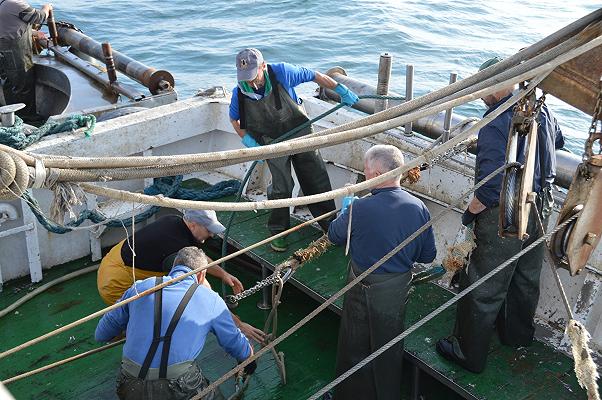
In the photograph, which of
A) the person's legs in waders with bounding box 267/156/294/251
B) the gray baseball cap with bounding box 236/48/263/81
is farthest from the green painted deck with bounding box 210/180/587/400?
the gray baseball cap with bounding box 236/48/263/81

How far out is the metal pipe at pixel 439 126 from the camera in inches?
201

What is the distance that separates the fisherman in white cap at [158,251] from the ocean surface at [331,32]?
25.3 feet

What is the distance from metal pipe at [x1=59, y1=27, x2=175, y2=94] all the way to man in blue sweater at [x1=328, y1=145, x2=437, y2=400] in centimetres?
416

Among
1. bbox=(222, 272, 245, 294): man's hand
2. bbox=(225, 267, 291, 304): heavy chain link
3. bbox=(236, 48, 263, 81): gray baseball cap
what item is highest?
bbox=(236, 48, 263, 81): gray baseball cap

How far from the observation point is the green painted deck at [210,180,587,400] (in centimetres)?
423

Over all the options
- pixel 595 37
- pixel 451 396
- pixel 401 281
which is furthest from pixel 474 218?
pixel 595 37

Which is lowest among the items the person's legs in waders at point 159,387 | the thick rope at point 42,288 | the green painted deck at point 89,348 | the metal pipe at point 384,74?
the green painted deck at point 89,348

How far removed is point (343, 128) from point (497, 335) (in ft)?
8.80

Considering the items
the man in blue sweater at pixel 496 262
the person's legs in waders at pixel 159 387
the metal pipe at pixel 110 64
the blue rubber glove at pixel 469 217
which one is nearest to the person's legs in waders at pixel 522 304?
the man in blue sweater at pixel 496 262

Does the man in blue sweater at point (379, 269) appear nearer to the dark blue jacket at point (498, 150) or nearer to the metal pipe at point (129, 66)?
the dark blue jacket at point (498, 150)

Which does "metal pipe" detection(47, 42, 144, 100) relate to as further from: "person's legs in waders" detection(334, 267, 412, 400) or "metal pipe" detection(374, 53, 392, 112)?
"person's legs in waders" detection(334, 267, 412, 400)

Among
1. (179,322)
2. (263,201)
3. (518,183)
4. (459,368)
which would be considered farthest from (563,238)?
(179,322)

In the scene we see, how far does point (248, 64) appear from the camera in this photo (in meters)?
5.13

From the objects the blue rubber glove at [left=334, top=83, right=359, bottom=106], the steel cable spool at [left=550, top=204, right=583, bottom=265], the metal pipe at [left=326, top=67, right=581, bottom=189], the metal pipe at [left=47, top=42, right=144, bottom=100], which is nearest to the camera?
the steel cable spool at [left=550, top=204, right=583, bottom=265]
